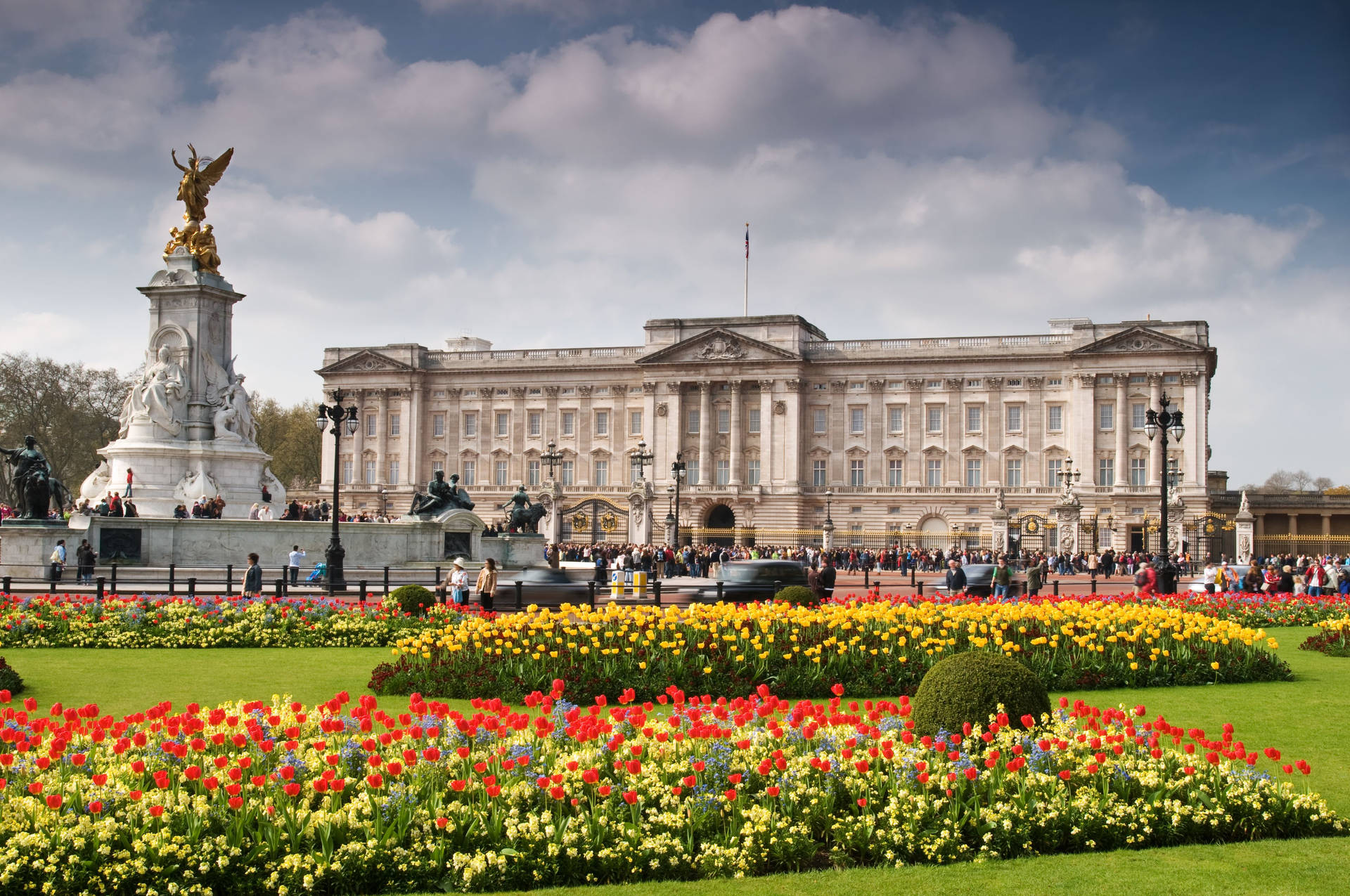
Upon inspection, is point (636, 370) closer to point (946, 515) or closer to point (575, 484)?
point (575, 484)

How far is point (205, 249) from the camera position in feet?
109

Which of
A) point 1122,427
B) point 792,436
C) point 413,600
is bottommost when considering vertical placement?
point 413,600

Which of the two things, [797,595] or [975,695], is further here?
[797,595]

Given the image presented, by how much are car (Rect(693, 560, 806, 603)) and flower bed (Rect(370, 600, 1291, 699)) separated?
928 centimetres

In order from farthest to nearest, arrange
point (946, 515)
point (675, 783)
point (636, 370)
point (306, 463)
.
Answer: point (306, 463)
point (636, 370)
point (946, 515)
point (675, 783)

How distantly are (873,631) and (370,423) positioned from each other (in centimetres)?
7490

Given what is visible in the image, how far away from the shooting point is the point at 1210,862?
23.0 ft

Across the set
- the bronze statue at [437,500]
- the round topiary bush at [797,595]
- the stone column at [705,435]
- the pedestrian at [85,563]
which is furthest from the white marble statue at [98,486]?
the stone column at [705,435]

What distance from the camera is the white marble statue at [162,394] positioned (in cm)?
3169

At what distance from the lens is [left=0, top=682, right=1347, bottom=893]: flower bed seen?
6.41 m

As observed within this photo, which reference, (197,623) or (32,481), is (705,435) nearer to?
(32,481)

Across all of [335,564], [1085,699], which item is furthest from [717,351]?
[1085,699]

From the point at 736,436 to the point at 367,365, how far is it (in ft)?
87.6

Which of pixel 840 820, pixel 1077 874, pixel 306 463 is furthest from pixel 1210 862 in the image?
pixel 306 463
